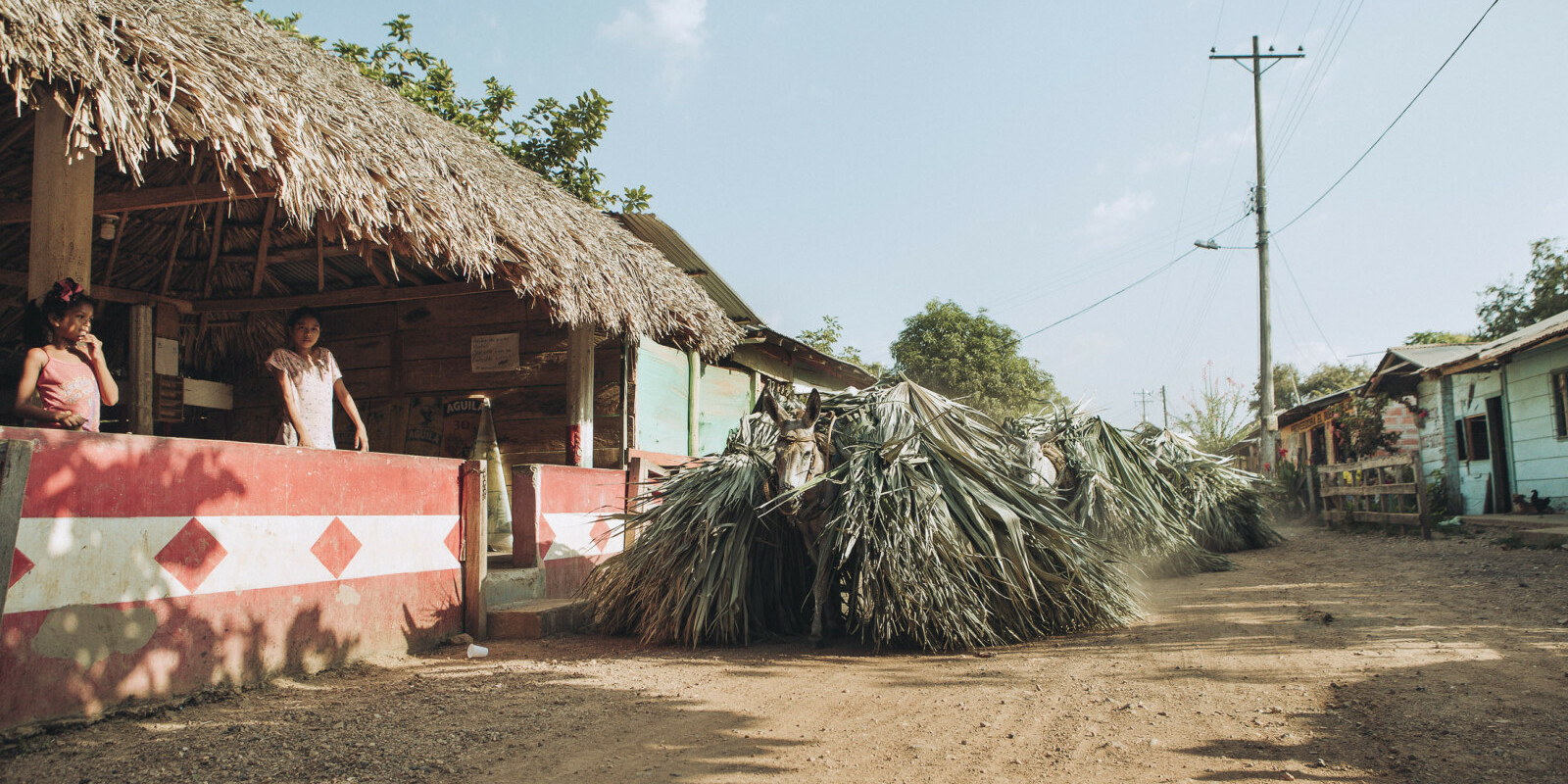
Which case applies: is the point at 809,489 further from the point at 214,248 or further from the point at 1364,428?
the point at 1364,428

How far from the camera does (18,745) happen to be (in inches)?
119

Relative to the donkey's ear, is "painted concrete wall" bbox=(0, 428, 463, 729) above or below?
below

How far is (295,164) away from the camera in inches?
189

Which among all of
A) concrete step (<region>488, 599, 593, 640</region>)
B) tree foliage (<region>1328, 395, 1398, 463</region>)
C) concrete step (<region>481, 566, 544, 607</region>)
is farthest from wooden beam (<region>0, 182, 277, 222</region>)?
tree foliage (<region>1328, 395, 1398, 463</region>)

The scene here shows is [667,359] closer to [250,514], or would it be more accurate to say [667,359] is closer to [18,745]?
[250,514]

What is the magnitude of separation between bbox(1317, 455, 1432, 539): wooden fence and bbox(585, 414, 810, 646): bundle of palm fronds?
33.0 feet

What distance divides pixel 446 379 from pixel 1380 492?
517 inches

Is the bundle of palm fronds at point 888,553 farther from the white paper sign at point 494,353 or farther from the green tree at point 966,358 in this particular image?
the green tree at point 966,358

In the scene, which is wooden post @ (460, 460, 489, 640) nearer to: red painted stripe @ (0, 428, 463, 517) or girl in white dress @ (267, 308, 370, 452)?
red painted stripe @ (0, 428, 463, 517)

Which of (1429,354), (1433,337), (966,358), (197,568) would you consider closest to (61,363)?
(197,568)

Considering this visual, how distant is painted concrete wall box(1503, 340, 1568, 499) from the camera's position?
39.4 ft

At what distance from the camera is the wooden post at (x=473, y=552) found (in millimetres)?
5680

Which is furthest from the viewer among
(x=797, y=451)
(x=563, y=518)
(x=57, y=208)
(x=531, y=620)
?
(x=563, y=518)

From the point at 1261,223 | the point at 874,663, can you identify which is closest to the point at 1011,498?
the point at 874,663
